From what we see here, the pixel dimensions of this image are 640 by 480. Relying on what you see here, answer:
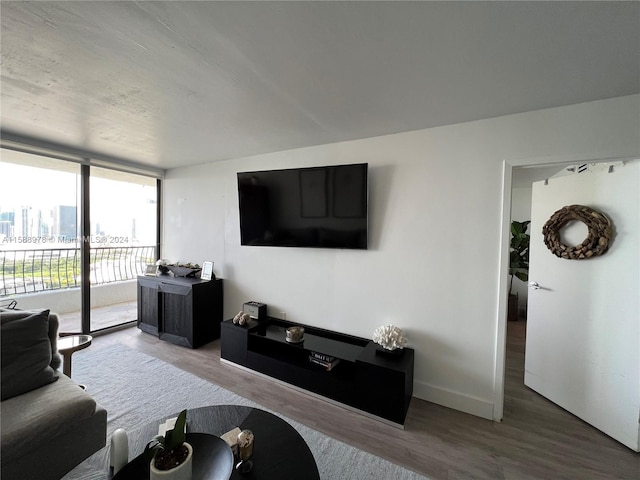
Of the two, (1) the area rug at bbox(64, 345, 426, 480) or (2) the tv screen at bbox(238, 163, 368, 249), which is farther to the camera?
(2) the tv screen at bbox(238, 163, 368, 249)

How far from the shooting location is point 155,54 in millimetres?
1337

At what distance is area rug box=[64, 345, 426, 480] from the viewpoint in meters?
1.51

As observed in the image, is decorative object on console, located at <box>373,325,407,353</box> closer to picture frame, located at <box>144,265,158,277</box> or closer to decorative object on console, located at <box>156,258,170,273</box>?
decorative object on console, located at <box>156,258,170,273</box>

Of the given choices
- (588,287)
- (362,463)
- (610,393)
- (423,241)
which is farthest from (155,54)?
(610,393)

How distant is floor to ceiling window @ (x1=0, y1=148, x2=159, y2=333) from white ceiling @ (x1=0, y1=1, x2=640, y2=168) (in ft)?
3.00

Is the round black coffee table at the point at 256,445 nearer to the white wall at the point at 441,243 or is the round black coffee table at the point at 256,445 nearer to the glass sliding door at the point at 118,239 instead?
the white wall at the point at 441,243

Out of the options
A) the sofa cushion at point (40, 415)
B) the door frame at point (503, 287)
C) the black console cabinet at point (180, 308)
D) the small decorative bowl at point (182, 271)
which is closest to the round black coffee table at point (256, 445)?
the sofa cushion at point (40, 415)

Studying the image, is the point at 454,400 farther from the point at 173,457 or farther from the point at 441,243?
the point at 173,457

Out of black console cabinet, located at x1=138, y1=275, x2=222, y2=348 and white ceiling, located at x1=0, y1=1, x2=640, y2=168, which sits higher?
white ceiling, located at x1=0, y1=1, x2=640, y2=168

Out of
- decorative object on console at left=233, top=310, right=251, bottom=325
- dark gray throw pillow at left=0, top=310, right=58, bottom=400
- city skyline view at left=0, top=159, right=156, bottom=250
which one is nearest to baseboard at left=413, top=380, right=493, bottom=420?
decorative object on console at left=233, top=310, right=251, bottom=325

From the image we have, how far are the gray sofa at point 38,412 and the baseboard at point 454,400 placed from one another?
2.38 m

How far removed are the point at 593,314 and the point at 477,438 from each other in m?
1.32

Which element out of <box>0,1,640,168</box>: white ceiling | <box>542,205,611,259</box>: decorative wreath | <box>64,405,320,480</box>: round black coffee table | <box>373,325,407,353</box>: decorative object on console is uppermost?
<box>0,1,640,168</box>: white ceiling

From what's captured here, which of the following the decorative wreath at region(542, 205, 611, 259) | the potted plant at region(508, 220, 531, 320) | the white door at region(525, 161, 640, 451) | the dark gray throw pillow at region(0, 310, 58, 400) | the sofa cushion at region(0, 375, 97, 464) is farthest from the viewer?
the potted plant at region(508, 220, 531, 320)
